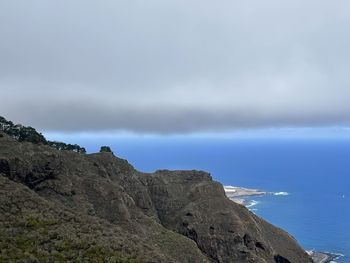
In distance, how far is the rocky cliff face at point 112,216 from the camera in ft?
127

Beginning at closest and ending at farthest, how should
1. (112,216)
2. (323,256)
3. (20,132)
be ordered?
(112,216) → (20,132) → (323,256)

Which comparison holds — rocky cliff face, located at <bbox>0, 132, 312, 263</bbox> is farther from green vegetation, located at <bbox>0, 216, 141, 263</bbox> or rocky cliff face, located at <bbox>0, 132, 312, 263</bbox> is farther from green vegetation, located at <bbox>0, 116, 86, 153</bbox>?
green vegetation, located at <bbox>0, 116, 86, 153</bbox>

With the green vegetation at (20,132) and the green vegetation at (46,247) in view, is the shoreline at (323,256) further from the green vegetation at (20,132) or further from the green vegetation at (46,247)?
the green vegetation at (46,247)

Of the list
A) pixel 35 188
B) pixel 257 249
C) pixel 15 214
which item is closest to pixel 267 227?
pixel 257 249

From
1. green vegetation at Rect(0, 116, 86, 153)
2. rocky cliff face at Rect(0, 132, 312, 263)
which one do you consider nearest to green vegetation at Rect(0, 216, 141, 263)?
rocky cliff face at Rect(0, 132, 312, 263)

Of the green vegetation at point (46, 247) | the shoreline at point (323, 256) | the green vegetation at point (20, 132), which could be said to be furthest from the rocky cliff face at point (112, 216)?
the shoreline at point (323, 256)

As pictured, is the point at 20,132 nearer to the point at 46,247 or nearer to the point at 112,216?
the point at 112,216

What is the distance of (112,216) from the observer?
62312mm

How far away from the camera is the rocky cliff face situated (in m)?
38.6

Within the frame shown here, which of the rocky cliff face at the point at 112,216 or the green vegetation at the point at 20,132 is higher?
the green vegetation at the point at 20,132

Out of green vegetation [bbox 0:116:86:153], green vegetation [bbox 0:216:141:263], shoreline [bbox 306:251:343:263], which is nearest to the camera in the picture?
green vegetation [bbox 0:216:141:263]

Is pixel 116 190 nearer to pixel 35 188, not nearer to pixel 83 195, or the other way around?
pixel 83 195

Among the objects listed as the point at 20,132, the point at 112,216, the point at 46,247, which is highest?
the point at 20,132

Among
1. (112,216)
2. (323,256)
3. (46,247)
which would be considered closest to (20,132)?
(112,216)
